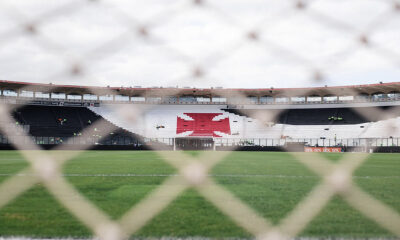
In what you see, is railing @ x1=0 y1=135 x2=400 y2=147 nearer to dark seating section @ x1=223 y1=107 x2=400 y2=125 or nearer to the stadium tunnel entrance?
the stadium tunnel entrance

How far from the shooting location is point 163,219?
2.77 metres

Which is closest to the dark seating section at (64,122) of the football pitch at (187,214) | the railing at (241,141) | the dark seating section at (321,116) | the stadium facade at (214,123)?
the stadium facade at (214,123)

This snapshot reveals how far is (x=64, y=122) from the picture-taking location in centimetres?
3225

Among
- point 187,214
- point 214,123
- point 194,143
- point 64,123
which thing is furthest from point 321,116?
point 187,214

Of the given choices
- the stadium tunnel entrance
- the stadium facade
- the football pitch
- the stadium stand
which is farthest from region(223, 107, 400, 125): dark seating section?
the football pitch

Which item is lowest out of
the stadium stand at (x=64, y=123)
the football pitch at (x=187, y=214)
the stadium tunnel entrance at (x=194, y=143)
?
the stadium tunnel entrance at (x=194, y=143)

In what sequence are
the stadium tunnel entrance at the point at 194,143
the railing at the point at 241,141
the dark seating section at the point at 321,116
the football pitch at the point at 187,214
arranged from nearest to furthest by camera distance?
the football pitch at the point at 187,214 < the railing at the point at 241,141 < the stadium tunnel entrance at the point at 194,143 < the dark seating section at the point at 321,116

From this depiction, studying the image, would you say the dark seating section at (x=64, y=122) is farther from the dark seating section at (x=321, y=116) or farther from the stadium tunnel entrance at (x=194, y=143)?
the dark seating section at (x=321, y=116)

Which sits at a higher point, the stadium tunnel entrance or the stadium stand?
the stadium stand

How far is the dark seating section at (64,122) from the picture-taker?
28.7 metres

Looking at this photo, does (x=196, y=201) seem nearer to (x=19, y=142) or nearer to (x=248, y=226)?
(x=248, y=226)

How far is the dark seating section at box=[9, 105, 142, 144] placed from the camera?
28.7 metres

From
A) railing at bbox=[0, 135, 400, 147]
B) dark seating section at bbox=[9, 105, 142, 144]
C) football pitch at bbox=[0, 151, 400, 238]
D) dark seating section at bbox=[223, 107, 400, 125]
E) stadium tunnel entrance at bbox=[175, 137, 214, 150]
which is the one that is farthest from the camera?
dark seating section at bbox=[223, 107, 400, 125]

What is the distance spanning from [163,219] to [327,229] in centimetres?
136
